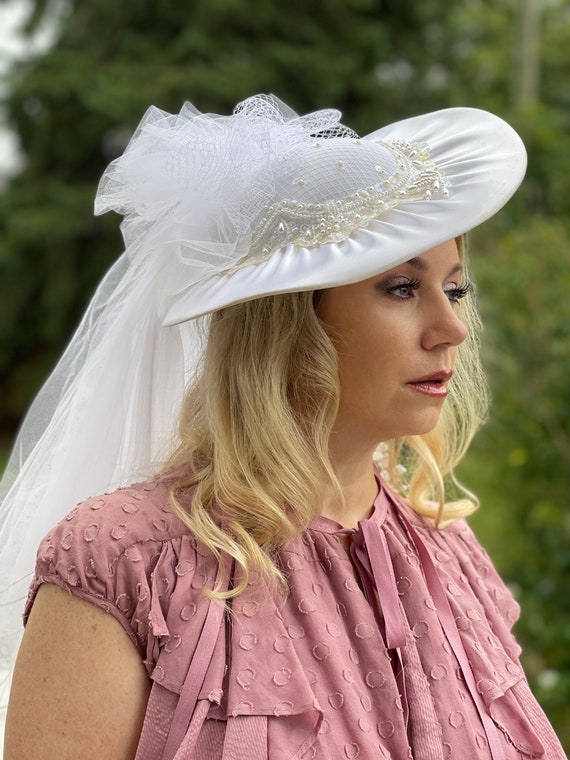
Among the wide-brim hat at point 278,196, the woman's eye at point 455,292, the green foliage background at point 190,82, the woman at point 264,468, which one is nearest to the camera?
the woman at point 264,468

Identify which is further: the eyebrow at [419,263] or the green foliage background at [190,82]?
the green foliage background at [190,82]

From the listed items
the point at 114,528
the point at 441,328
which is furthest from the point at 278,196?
the point at 114,528

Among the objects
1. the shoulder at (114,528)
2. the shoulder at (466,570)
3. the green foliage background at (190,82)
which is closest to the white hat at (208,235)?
the shoulder at (114,528)

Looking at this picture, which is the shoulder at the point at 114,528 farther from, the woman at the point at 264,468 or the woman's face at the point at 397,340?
the woman's face at the point at 397,340

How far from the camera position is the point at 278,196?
186cm

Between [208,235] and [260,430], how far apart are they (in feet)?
1.17

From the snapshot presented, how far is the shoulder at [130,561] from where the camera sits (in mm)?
1662

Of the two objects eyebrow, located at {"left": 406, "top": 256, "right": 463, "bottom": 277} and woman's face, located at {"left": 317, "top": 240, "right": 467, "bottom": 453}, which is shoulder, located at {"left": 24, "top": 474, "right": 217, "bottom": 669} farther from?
eyebrow, located at {"left": 406, "top": 256, "right": 463, "bottom": 277}

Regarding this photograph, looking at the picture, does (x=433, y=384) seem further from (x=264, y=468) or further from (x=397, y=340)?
(x=264, y=468)

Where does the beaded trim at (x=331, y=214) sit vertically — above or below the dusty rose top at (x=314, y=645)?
above

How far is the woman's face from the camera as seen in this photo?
6.04 ft

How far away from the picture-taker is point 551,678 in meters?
4.20

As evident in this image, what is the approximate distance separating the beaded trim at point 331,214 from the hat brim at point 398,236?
0.01 meters

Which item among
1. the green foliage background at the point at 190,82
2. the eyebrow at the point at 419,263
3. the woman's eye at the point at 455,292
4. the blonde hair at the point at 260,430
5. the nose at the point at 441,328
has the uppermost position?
the green foliage background at the point at 190,82
